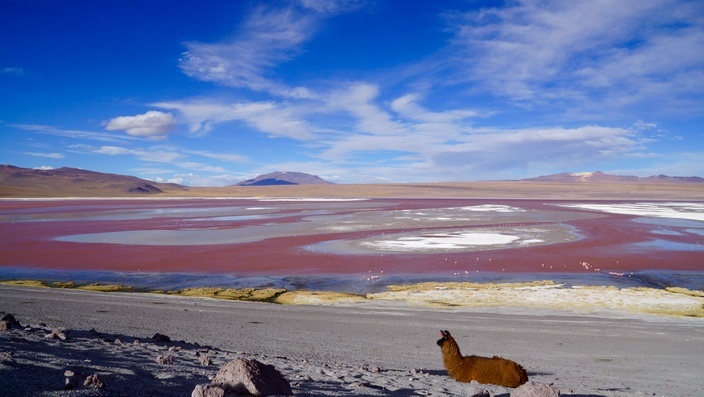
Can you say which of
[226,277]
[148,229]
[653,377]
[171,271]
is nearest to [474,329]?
[653,377]

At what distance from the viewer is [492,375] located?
6484mm

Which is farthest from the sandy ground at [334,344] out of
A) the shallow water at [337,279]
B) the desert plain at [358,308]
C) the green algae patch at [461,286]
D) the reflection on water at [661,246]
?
the reflection on water at [661,246]

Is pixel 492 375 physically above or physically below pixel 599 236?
below

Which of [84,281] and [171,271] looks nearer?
[84,281]

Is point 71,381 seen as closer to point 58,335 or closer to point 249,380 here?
point 249,380

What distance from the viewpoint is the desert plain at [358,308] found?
21.0ft

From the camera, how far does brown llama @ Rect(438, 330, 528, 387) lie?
252 inches

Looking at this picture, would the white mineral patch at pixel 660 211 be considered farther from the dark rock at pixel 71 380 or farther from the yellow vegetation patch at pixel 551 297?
the dark rock at pixel 71 380

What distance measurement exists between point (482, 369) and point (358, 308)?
6623mm

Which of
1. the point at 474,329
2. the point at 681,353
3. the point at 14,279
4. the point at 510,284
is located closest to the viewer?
the point at 681,353

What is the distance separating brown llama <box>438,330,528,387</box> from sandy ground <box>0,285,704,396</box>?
206 millimetres

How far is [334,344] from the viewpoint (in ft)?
29.8

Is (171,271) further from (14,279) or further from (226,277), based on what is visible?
(14,279)

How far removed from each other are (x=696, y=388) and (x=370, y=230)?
26.9m
